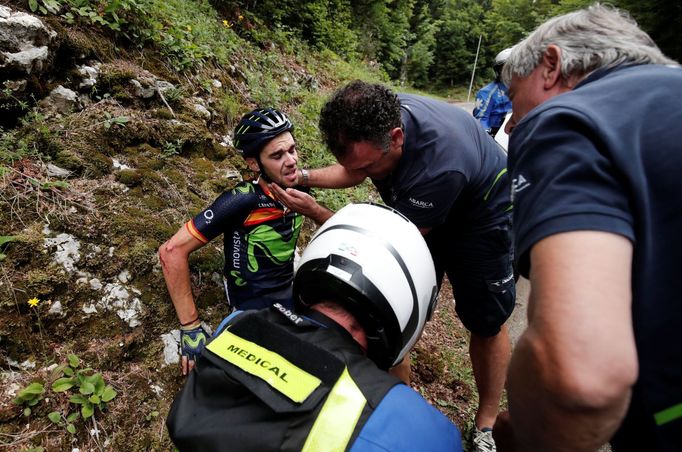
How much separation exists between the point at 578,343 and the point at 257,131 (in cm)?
261

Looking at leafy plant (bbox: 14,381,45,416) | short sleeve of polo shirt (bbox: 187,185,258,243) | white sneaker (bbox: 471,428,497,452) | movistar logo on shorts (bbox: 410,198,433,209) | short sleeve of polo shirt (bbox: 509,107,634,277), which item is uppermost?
short sleeve of polo shirt (bbox: 509,107,634,277)

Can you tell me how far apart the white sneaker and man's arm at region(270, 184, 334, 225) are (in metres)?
2.36

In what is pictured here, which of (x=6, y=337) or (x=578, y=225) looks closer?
(x=578, y=225)

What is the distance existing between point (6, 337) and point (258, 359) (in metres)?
1.94

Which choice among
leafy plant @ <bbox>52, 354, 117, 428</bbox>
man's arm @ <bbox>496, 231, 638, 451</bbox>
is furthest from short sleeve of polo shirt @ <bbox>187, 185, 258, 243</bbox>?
man's arm @ <bbox>496, 231, 638, 451</bbox>

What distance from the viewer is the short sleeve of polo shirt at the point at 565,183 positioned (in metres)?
0.99

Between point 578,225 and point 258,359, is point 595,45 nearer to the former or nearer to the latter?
point 578,225

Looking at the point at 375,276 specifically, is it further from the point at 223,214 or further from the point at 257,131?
the point at 257,131

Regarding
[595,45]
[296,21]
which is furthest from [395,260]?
[296,21]

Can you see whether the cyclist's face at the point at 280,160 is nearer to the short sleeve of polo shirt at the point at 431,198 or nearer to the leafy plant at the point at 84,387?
A: the short sleeve of polo shirt at the point at 431,198

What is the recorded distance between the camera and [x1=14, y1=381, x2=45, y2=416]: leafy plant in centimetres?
211

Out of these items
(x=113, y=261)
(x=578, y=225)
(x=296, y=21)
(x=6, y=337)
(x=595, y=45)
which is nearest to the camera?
(x=578, y=225)

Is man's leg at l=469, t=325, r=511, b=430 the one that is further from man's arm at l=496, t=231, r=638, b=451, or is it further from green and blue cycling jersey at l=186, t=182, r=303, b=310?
man's arm at l=496, t=231, r=638, b=451

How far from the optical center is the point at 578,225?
38.8 inches
